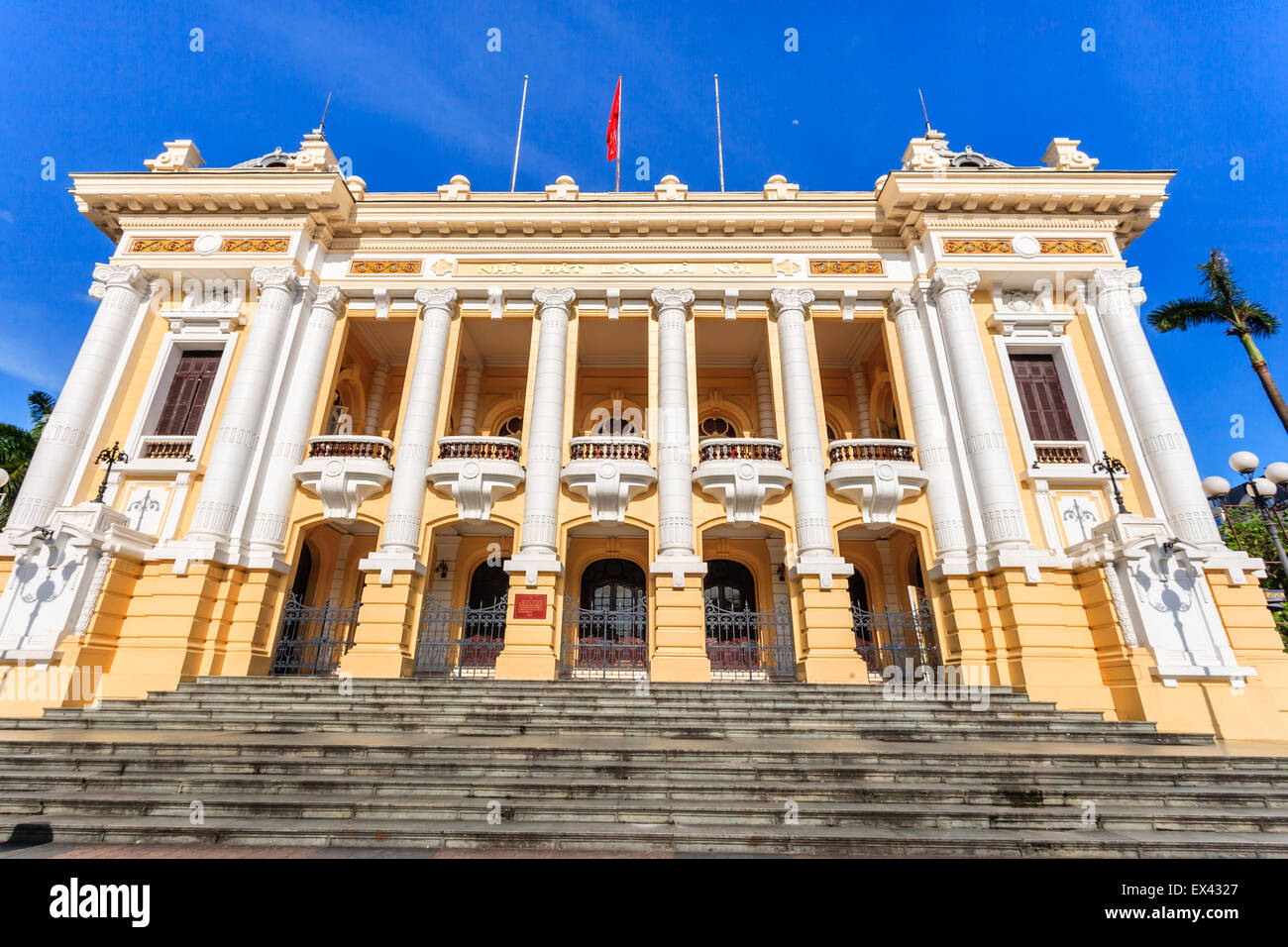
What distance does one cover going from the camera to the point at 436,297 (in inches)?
654

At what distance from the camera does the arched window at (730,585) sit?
58.7ft

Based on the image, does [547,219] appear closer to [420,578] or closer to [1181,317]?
[420,578]

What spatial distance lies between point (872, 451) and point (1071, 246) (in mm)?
8374

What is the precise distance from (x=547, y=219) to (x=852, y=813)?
16585 millimetres

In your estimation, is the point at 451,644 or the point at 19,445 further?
the point at 19,445

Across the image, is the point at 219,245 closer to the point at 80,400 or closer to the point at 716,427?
the point at 80,400

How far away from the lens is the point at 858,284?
16.8m

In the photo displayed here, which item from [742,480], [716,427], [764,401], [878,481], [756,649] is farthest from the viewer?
[716,427]

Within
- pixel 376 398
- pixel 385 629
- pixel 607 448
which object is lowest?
pixel 385 629

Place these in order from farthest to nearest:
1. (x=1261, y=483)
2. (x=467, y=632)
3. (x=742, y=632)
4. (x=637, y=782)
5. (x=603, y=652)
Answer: (x=467, y=632)
(x=742, y=632)
(x=603, y=652)
(x=1261, y=483)
(x=637, y=782)

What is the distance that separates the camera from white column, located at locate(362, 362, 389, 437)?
19562mm

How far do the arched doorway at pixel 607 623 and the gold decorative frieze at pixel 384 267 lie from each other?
422 inches

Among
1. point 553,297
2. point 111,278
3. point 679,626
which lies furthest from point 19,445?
point 679,626

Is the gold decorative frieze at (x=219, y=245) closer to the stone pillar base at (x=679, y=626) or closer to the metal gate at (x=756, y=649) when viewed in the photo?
the stone pillar base at (x=679, y=626)
